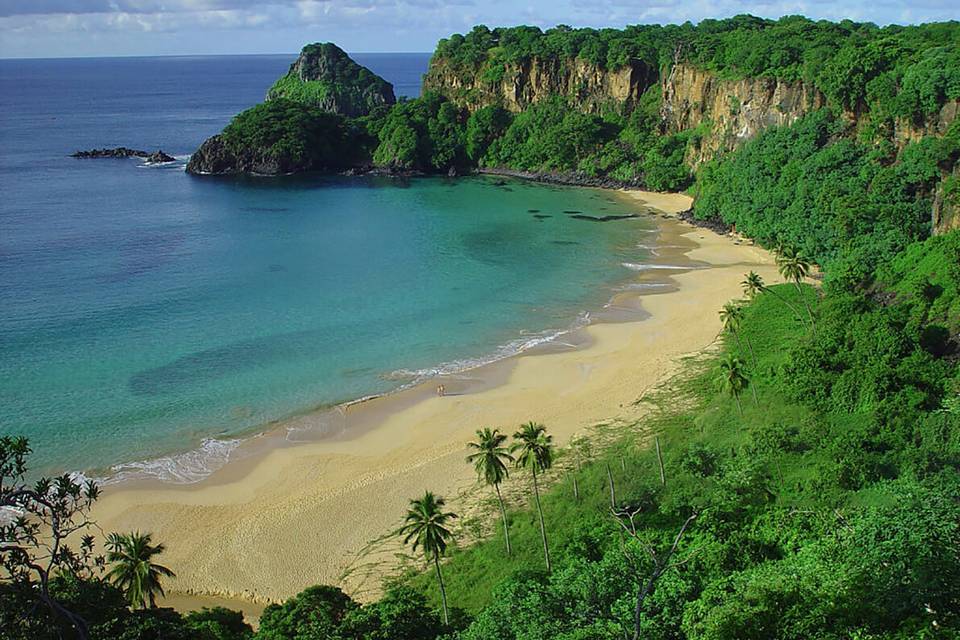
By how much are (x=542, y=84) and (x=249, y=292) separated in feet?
241

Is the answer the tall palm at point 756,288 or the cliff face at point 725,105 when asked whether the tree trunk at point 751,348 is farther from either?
the cliff face at point 725,105

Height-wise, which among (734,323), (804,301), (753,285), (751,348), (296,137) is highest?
(296,137)

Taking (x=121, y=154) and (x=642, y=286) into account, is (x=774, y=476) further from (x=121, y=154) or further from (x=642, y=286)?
(x=121, y=154)

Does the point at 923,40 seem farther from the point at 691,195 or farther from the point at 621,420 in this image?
the point at 621,420

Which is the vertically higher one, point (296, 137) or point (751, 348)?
point (296, 137)

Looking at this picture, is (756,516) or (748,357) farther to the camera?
(748,357)

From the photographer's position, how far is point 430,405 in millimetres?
50969

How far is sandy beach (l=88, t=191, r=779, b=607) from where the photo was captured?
36594 millimetres

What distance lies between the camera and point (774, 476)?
120ft

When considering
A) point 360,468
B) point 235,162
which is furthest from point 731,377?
point 235,162

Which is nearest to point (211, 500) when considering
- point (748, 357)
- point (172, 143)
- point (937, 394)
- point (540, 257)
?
point (748, 357)

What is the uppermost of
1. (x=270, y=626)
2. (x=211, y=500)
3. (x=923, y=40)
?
(x=923, y=40)

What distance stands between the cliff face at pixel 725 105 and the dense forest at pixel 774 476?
6.61 feet

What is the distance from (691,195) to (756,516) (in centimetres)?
7920
